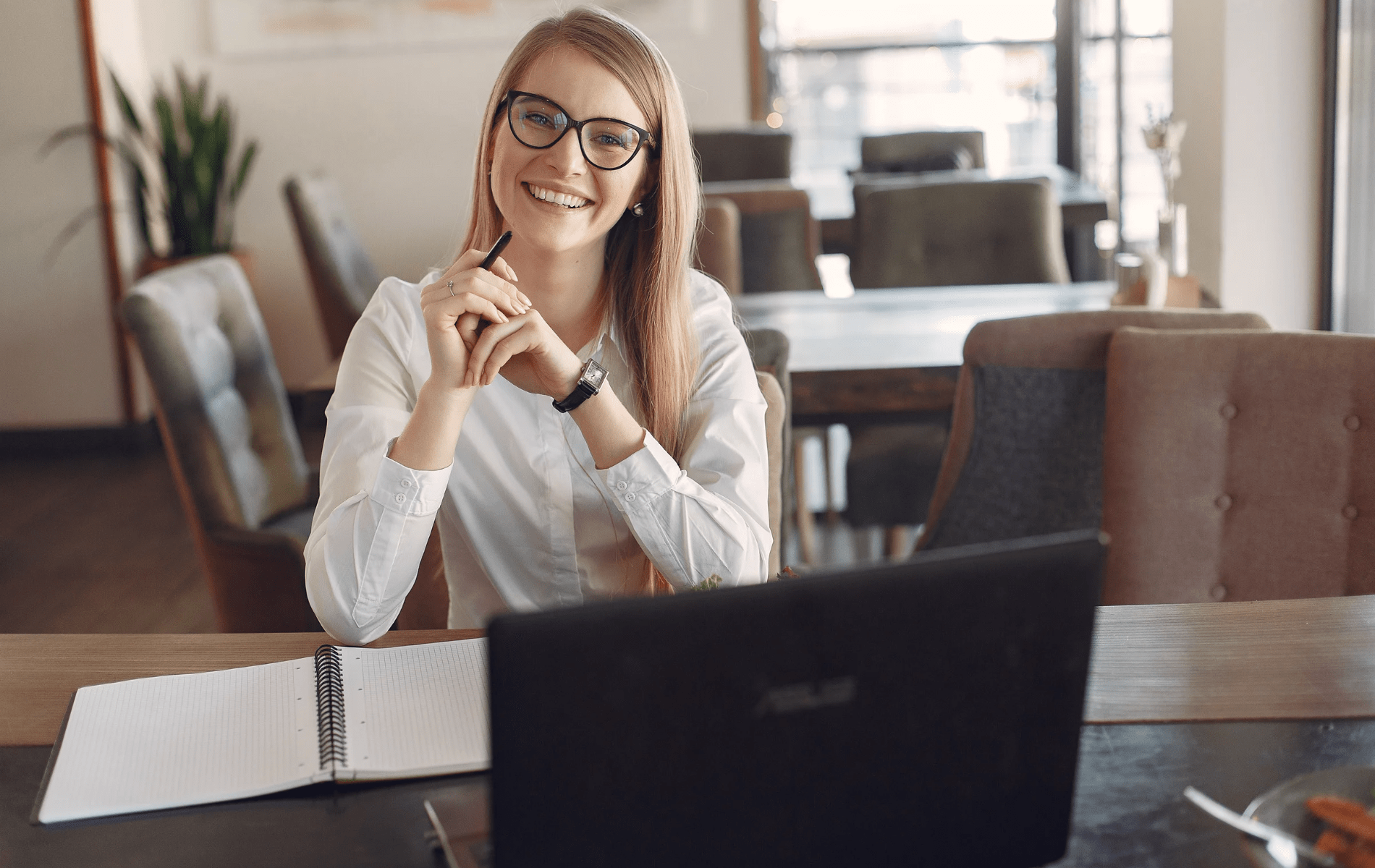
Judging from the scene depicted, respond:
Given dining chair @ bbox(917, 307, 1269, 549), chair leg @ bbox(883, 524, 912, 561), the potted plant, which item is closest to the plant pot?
the potted plant

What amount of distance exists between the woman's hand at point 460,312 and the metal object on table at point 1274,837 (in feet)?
2.47

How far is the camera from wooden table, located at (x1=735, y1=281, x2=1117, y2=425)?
223 cm

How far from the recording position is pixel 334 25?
5.20 m

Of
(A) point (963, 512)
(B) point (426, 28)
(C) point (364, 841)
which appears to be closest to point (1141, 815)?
(C) point (364, 841)

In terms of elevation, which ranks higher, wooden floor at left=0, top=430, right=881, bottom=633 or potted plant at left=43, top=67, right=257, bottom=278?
potted plant at left=43, top=67, right=257, bottom=278

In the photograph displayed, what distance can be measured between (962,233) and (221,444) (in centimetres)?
201

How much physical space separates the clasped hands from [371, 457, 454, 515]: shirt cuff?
0.30 ft

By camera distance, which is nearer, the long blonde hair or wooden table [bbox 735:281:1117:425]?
the long blonde hair

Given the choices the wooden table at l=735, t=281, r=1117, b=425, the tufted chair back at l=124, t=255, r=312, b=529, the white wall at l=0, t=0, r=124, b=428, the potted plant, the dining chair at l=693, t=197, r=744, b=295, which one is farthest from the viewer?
the potted plant

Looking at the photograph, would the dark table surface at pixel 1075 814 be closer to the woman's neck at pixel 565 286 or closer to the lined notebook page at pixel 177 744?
the lined notebook page at pixel 177 744

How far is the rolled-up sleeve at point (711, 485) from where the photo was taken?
4.19 ft

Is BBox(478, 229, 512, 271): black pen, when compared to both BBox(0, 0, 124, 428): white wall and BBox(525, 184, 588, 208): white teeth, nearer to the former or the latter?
BBox(525, 184, 588, 208): white teeth

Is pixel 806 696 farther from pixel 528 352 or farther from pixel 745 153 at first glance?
pixel 745 153

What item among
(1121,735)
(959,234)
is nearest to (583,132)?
(1121,735)
